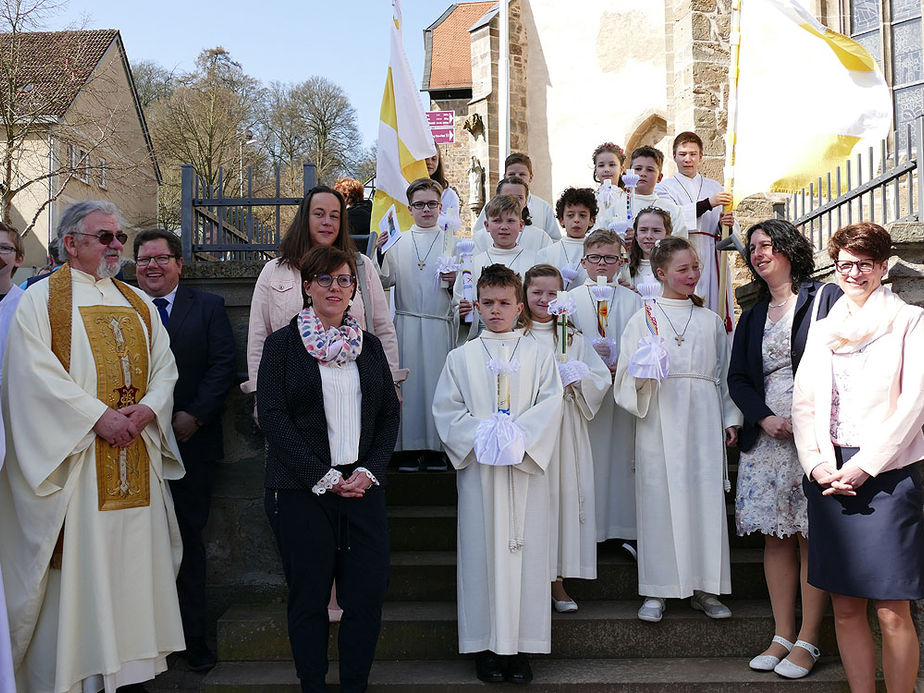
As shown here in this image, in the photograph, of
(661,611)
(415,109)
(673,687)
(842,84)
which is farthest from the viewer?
(415,109)

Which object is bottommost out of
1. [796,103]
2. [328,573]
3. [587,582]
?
[587,582]

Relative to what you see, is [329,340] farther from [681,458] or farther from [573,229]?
[573,229]

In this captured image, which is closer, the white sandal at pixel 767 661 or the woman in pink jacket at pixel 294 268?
the white sandal at pixel 767 661

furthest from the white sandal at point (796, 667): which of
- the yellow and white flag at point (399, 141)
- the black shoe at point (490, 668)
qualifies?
the yellow and white flag at point (399, 141)

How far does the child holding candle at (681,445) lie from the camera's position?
4621 millimetres

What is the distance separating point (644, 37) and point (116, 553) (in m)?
15.4

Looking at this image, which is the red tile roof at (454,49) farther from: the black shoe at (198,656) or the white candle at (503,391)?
the black shoe at (198,656)

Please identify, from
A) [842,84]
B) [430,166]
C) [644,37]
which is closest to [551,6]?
[644,37]

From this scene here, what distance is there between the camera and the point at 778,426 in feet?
14.1

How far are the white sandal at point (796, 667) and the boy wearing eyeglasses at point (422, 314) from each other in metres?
2.47

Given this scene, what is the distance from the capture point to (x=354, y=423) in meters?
3.93

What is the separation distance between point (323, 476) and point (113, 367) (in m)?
1.26

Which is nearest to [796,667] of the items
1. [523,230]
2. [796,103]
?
[796,103]

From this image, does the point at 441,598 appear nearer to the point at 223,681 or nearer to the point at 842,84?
the point at 223,681
